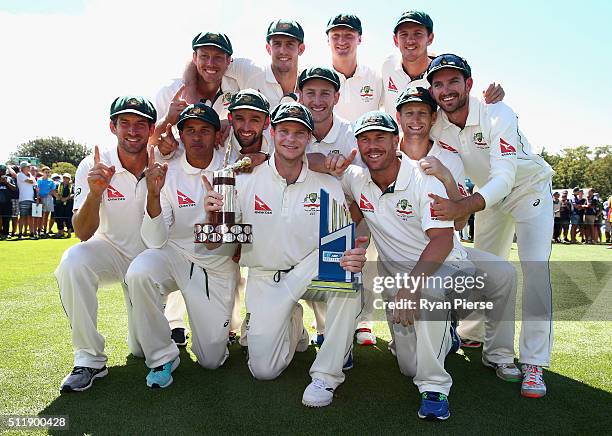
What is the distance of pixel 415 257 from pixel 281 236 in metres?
1.23

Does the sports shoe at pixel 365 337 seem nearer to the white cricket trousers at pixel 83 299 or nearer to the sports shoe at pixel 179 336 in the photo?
the sports shoe at pixel 179 336

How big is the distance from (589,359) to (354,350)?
2.33 meters

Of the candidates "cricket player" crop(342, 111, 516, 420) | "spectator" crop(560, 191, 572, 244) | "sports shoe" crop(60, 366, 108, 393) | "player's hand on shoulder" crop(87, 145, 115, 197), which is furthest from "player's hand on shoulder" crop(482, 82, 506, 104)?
"spectator" crop(560, 191, 572, 244)

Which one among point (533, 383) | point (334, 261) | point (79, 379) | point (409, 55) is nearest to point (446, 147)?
point (409, 55)

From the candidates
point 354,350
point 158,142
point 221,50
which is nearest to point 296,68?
point 221,50

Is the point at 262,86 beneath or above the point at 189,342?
above

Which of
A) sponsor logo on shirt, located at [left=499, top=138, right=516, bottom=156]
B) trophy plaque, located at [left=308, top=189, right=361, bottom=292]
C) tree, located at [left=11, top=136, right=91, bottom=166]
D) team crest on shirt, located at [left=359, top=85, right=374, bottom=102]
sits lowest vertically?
trophy plaque, located at [left=308, top=189, right=361, bottom=292]

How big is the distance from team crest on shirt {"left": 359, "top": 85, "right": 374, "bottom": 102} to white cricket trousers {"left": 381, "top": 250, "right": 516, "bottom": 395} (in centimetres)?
241

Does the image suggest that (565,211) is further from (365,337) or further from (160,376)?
(160,376)

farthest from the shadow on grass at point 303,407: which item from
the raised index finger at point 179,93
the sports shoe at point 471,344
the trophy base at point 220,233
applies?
the raised index finger at point 179,93

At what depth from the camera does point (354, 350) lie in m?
5.65

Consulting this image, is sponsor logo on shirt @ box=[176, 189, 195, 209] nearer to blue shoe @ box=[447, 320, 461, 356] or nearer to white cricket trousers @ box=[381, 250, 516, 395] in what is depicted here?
white cricket trousers @ box=[381, 250, 516, 395]

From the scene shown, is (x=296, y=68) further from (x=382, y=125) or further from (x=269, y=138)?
(x=382, y=125)

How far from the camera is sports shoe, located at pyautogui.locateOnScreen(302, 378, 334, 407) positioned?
4020 mm
